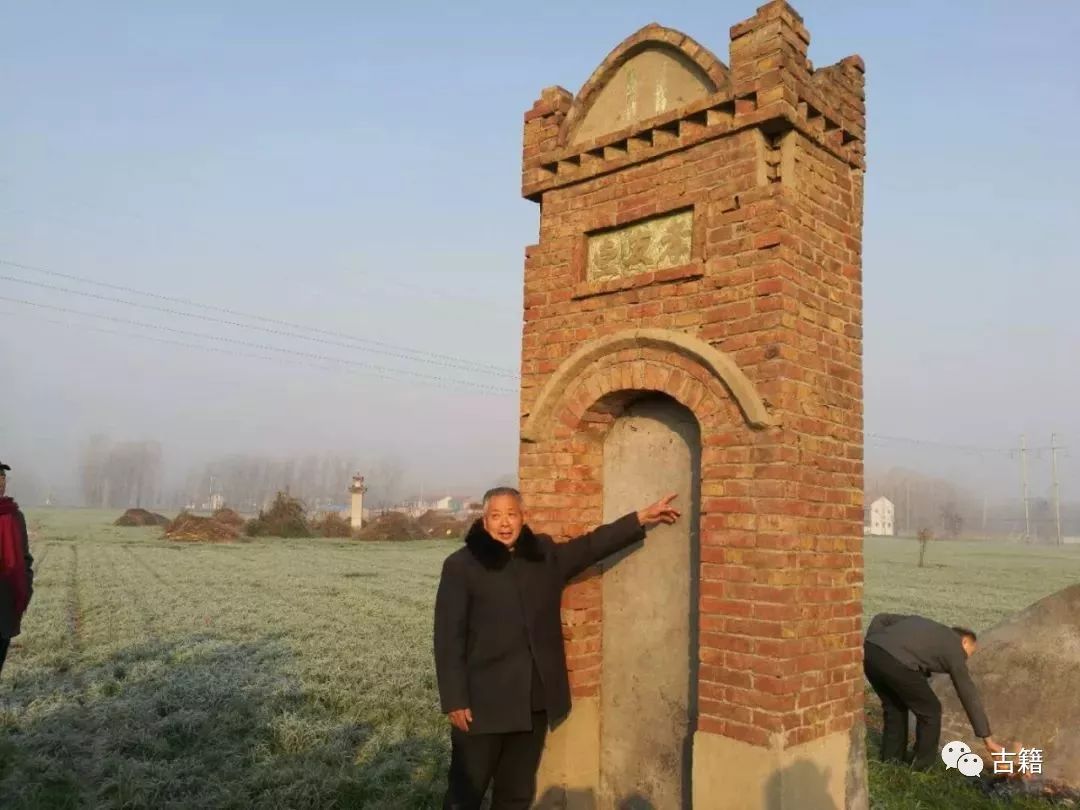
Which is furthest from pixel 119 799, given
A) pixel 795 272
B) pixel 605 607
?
pixel 795 272

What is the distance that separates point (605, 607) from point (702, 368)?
1.78 metres

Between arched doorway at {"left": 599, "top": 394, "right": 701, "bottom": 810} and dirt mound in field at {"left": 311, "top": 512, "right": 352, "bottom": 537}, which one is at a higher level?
arched doorway at {"left": 599, "top": 394, "right": 701, "bottom": 810}

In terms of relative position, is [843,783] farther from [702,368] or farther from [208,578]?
[208,578]

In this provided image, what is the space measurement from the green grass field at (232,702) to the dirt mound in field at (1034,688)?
2.61ft

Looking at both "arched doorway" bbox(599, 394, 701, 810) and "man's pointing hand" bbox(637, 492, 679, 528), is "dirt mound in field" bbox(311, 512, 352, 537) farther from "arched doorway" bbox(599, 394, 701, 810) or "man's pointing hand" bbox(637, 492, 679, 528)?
"man's pointing hand" bbox(637, 492, 679, 528)

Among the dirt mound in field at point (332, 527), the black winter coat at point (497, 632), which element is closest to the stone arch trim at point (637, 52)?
the black winter coat at point (497, 632)

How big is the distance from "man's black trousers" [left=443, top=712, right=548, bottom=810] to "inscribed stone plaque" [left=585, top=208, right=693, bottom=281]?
275cm

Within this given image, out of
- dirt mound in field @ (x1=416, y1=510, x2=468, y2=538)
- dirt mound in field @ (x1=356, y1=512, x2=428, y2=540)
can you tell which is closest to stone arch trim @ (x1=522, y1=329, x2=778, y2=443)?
dirt mound in field @ (x1=356, y1=512, x2=428, y2=540)

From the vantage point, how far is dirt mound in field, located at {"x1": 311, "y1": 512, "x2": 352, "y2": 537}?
4841 centimetres

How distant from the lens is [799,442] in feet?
14.3

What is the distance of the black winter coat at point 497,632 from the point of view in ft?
14.0

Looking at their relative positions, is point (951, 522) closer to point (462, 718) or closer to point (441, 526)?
point (441, 526)

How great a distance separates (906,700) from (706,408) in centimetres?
338

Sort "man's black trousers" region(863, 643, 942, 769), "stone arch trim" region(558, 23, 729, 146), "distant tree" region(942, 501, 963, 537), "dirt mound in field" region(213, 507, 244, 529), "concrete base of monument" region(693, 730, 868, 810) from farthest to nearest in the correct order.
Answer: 1. "distant tree" region(942, 501, 963, 537)
2. "dirt mound in field" region(213, 507, 244, 529)
3. "man's black trousers" region(863, 643, 942, 769)
4. "stone arch trim" region(558, 23, 729, 146)
5. "concrete base of monument" region(693, 730, 868, 810)
